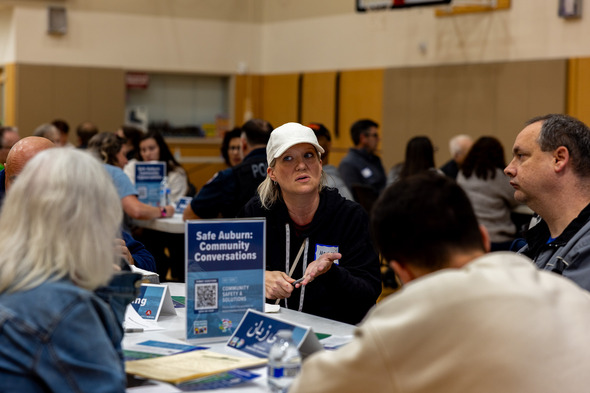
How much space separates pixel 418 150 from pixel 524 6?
9.79ft

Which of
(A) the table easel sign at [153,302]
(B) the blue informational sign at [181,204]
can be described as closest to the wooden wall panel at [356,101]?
(B) the blue informational sign at [181,204]

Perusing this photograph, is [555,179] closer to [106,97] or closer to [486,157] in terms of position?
[486,157]

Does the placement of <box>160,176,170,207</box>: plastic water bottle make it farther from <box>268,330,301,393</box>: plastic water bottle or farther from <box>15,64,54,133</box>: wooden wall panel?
<box>15,64,54,133</box>: wooden wall panel

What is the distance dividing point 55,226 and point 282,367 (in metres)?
0.68

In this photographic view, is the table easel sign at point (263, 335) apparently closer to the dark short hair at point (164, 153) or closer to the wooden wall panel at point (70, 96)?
the dark short hair at point (164, 153)

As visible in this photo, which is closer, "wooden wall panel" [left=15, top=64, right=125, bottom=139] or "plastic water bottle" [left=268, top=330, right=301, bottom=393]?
"plastic water bottle" [left=268, top=330, right=301, bottom=393]

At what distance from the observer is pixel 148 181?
21.6ft

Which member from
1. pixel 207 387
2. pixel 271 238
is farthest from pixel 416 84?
pixel 207 387

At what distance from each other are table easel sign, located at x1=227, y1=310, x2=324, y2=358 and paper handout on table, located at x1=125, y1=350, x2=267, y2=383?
3.2 inches

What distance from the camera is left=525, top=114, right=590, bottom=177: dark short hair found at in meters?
2.89

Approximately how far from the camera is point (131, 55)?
41.1 feet

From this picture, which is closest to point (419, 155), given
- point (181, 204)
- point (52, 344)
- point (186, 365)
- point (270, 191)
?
point (181, 204)

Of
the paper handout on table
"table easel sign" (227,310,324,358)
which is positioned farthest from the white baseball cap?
the paper handout on table

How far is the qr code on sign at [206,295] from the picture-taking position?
8.00 ft
